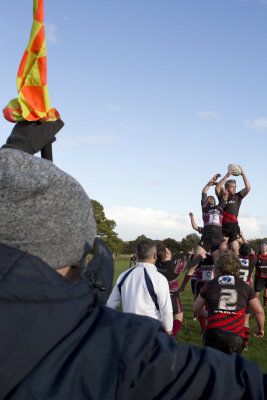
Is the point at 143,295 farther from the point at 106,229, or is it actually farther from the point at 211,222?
the point at 106,229

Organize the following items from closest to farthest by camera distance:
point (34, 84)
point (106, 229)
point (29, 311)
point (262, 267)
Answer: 1. point (29, 311)
2. point (34, 84)
3. point (262, 267)
4. point (106, 229)

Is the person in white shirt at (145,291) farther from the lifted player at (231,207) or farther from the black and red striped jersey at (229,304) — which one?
the lifted player at (231,207)

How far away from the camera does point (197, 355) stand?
3.72 feet

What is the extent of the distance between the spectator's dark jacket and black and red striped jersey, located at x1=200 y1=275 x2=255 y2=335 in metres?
4.61

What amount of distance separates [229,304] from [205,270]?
17.3 ft

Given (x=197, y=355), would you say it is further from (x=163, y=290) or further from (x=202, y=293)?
(x=202, y=293)

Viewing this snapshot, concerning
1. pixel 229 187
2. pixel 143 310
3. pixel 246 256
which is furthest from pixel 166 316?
pixel 229 187

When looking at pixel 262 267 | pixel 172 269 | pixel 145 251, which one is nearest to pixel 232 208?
pixel 172 269

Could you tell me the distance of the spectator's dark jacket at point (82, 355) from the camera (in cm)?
103

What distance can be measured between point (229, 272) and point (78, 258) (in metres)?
4.79

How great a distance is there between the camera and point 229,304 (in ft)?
18.3

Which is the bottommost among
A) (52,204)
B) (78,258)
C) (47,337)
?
(47,337)

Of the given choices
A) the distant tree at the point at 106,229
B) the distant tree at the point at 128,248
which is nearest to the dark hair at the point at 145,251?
the distant tree at the point at 106,229

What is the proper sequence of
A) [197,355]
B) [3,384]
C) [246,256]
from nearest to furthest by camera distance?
[3,384], [197,355], [246,256]
